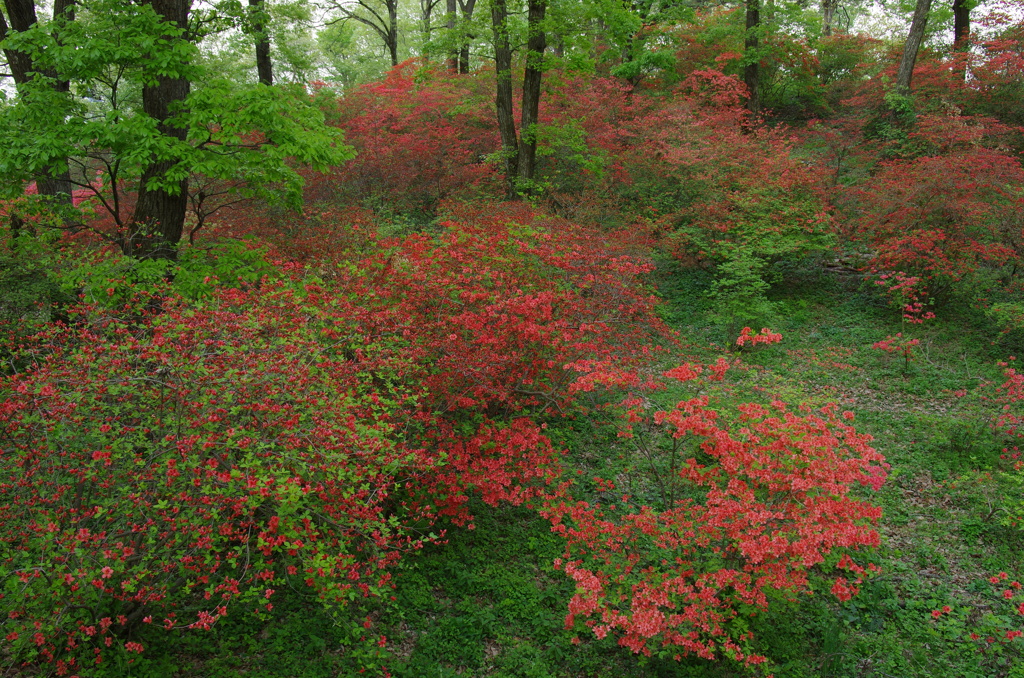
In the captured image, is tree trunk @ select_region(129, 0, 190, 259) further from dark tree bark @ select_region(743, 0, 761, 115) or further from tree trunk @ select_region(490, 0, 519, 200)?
dark tree bark @ select_region(743, 0, 761, 115)

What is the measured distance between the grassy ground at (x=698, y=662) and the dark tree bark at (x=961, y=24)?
13924mm

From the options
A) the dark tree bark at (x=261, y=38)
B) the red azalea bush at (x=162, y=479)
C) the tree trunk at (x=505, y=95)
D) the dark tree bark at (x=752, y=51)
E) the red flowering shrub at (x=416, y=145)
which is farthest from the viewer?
the dark tree bark at (x=752, y=51)

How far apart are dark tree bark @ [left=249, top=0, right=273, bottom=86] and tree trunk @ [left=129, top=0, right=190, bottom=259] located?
1855mm

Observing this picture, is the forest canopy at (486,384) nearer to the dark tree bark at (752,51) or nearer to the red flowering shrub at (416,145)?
the red flowering shrub at (416,145)

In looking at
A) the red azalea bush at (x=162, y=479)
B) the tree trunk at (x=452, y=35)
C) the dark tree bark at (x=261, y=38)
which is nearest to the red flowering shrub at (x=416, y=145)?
the tree trunk at (x=452, y=35)

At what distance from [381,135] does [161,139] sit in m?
7.07

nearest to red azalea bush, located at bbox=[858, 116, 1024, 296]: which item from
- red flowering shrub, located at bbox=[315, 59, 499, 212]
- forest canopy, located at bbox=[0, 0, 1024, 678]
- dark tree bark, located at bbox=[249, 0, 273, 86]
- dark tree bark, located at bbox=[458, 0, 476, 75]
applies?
forest canopy, located at bbox=[0, 0, 1024, 678]

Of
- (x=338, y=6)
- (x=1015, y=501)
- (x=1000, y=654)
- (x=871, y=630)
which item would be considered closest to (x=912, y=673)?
(x=871, y=630)

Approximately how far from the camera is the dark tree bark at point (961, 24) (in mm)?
16719

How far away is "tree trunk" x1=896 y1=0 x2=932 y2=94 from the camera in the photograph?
15.0m

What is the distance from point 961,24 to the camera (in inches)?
676

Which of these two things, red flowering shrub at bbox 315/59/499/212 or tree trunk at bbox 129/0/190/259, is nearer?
tree trunk at bbox 129/0/190/259

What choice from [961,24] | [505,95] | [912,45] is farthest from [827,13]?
[505,95]

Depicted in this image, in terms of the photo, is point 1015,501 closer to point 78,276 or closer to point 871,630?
point 871,630
